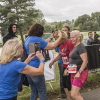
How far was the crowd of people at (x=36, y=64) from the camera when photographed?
4.97ft

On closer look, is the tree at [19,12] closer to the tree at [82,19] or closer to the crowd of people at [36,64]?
the crowd of people at [36,64]

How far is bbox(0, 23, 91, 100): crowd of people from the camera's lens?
1.52m

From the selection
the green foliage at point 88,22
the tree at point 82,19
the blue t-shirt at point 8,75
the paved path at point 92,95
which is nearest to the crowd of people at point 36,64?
the blue t-shirt at point 8,75

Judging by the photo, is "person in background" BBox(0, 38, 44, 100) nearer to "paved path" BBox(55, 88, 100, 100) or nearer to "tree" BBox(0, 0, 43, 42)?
"paved path" BBox(55, 88, 100, 100)

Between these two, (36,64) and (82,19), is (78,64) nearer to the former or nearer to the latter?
(36,64)

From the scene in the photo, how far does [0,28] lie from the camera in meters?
28.6

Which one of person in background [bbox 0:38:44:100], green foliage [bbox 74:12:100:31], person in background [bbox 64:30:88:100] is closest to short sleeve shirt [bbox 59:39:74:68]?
person in background [bbox 64:30:88:100]

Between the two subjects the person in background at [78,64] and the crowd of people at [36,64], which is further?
the person in background at [78,64]

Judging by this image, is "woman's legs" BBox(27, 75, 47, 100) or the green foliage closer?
"woman's legs" BBox(27, 75, 47, 100)

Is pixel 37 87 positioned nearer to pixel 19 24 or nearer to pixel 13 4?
pixel 19 24

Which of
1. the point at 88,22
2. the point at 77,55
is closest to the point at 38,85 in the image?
the point at 77,55

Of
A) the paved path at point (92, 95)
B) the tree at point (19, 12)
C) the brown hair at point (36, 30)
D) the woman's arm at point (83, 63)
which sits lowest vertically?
the paved path at point (92, 95)

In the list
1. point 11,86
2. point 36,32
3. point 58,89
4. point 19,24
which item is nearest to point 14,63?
point 11,86

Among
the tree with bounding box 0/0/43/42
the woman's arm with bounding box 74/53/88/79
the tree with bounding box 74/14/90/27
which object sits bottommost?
the woman's arm with bounding box 74/53/88/79
